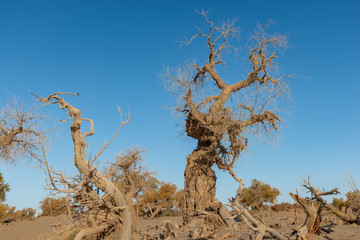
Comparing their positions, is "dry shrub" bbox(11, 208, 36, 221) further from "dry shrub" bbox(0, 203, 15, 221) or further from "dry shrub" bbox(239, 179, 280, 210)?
"dry shrub" bbox(239, 179, 280, 210)

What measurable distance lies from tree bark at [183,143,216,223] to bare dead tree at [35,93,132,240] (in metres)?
5.69

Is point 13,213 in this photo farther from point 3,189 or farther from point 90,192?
point 90,192

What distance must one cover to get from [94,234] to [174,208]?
74.5 feet

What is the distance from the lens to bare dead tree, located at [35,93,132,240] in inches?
296

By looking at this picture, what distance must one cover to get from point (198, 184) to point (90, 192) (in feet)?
22.4

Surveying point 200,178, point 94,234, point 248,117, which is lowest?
point 94,234

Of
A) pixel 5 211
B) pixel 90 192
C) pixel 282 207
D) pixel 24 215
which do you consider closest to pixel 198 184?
pixel 90 192

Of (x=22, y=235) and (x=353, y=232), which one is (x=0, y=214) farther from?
(x=353, y=232)

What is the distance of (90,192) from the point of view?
774cm

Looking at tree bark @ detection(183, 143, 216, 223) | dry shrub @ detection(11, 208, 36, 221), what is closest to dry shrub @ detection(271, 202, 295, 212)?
tree bark @ detection(183, 143, 216, 223)

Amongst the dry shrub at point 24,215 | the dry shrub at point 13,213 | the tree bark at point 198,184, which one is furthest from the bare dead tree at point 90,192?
the dry shrub at point 24,215

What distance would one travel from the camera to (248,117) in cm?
1425

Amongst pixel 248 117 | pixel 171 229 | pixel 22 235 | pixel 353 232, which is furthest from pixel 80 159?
pixel 22 235

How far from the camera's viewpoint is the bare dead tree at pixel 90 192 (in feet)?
24.7
